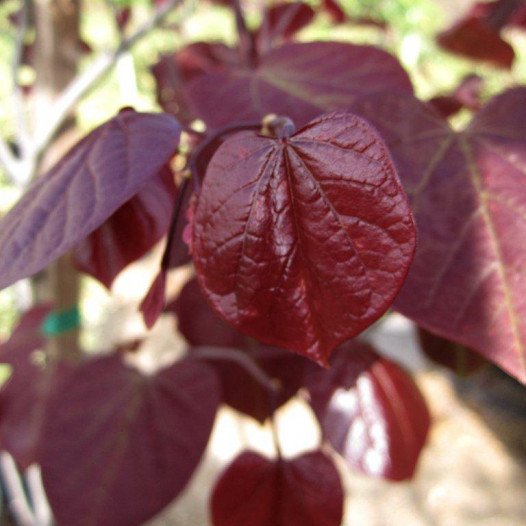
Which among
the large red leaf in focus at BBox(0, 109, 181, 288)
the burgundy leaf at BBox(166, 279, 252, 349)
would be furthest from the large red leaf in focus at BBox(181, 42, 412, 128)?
the burgundy leaf at BBox(166, 279, 252, 349)

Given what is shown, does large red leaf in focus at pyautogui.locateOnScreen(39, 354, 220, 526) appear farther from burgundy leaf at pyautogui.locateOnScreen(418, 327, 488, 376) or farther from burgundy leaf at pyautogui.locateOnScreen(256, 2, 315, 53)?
burgundy leaf at pyautogui.locateOnScreen(256, 2, 315, 53)

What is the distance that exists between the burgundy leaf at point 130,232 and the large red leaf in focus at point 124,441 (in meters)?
0.20

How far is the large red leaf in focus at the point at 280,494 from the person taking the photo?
0.48 metres

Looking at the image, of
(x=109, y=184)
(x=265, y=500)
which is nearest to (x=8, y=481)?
(x=265, y=500)

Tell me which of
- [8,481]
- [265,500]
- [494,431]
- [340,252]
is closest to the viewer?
[340,252]

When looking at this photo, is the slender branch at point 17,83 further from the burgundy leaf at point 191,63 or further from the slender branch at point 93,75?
the burgundy leaf at point 191,63

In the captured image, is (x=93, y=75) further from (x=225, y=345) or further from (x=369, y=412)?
(x=369, y=412)

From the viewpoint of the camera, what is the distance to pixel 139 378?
2.00 feet

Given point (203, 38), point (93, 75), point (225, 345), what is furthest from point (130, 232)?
point (203, 38)

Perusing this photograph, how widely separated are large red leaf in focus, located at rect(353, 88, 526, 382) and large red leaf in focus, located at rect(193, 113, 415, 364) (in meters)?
0.08

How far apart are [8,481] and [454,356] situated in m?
1.09

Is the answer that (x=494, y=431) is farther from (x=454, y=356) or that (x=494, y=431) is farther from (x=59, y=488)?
(x=59, y=488)

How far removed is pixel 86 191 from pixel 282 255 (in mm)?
117

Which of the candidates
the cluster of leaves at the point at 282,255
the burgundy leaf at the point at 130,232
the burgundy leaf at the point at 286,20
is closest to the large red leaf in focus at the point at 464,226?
the cluster of leaves at the point at 282,255
